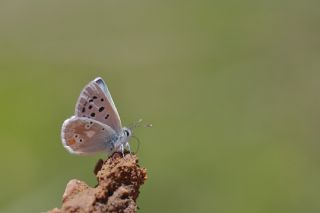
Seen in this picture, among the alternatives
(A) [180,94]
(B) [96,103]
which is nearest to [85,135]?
(B) [96,103]

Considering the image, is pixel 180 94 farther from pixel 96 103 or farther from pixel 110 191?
pixel 110 191

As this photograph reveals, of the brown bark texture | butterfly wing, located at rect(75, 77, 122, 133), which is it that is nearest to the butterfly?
butterfly wing, located at rect(75, 77, 122, 133)

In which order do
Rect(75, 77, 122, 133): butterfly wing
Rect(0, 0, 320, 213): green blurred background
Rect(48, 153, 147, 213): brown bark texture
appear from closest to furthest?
Rect(48, 153, 147, 213): brown bark texture < Rect(75, 77, 122, 133): butterfly wing < Rect(0, 0, 320, 213): green blurred background

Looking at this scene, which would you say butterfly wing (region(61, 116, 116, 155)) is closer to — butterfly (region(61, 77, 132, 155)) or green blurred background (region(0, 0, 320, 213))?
butterfly (region(61, 77, 132, 155))

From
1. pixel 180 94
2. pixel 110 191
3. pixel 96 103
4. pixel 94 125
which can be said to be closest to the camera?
pixel 110 191

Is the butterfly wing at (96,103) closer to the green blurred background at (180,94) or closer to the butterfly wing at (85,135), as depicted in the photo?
the butterfly wing at (85,135)

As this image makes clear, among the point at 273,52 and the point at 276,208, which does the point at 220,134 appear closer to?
the point at 276,208

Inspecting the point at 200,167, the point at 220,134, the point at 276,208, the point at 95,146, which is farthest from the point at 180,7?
the point at 95,146
